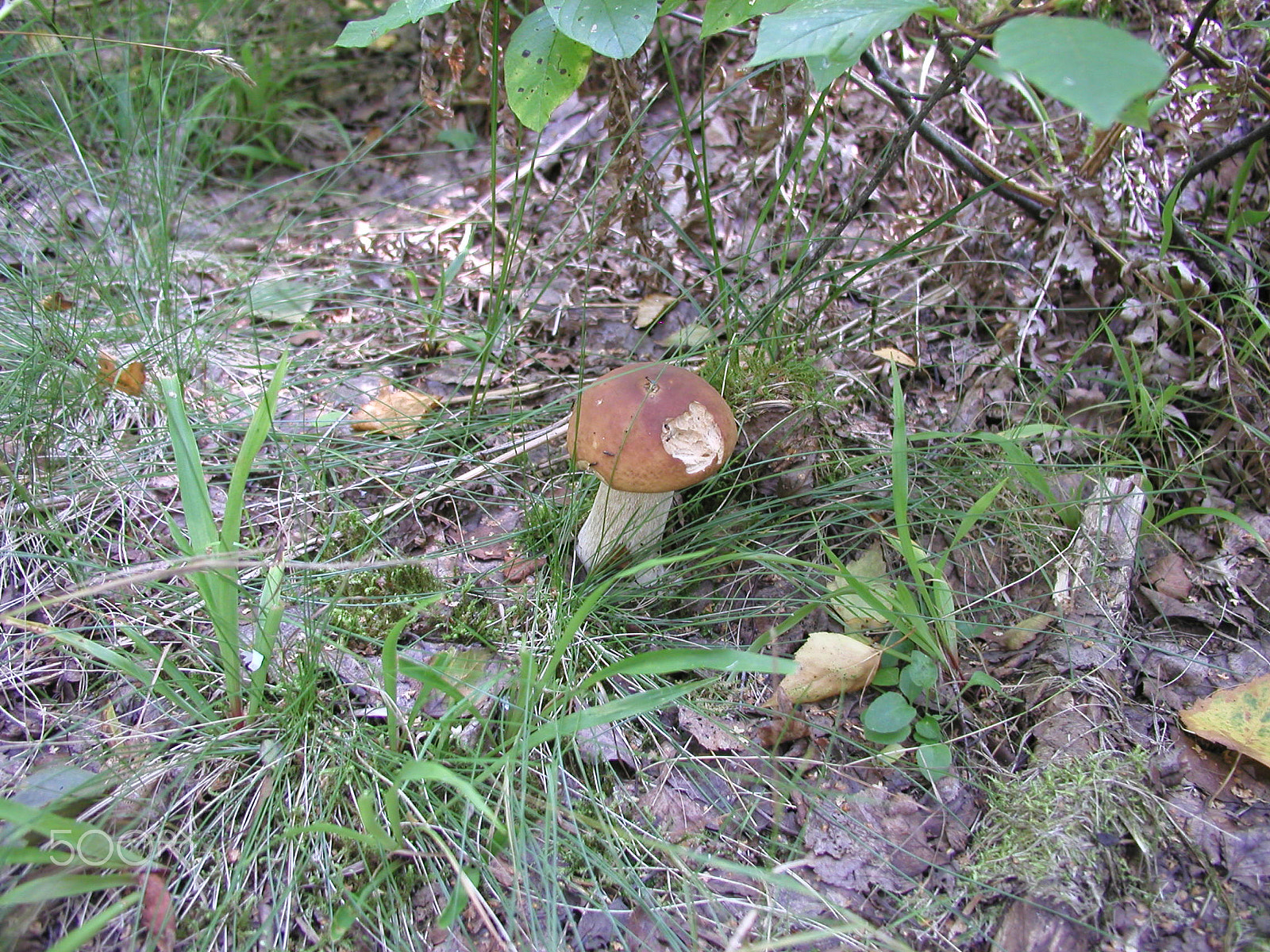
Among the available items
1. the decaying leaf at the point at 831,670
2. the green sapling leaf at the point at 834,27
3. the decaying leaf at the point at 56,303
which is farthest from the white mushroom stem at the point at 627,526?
the decaying leaf at the point at 56,303

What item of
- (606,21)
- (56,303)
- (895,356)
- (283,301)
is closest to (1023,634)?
(895,356)

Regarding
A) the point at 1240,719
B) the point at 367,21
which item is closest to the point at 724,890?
the point at 1240,719

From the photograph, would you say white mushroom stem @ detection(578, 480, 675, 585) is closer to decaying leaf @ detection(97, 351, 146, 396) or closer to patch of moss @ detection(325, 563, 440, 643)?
patch of moss @ detection(325, 563, 440, 643)

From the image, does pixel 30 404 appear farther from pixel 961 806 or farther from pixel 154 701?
pixel 961 806

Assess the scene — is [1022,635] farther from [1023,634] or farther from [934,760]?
[934,760]

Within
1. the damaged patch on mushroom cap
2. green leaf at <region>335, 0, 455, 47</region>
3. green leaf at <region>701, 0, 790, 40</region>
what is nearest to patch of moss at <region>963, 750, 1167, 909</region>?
the damaged patch on mushroom cap
